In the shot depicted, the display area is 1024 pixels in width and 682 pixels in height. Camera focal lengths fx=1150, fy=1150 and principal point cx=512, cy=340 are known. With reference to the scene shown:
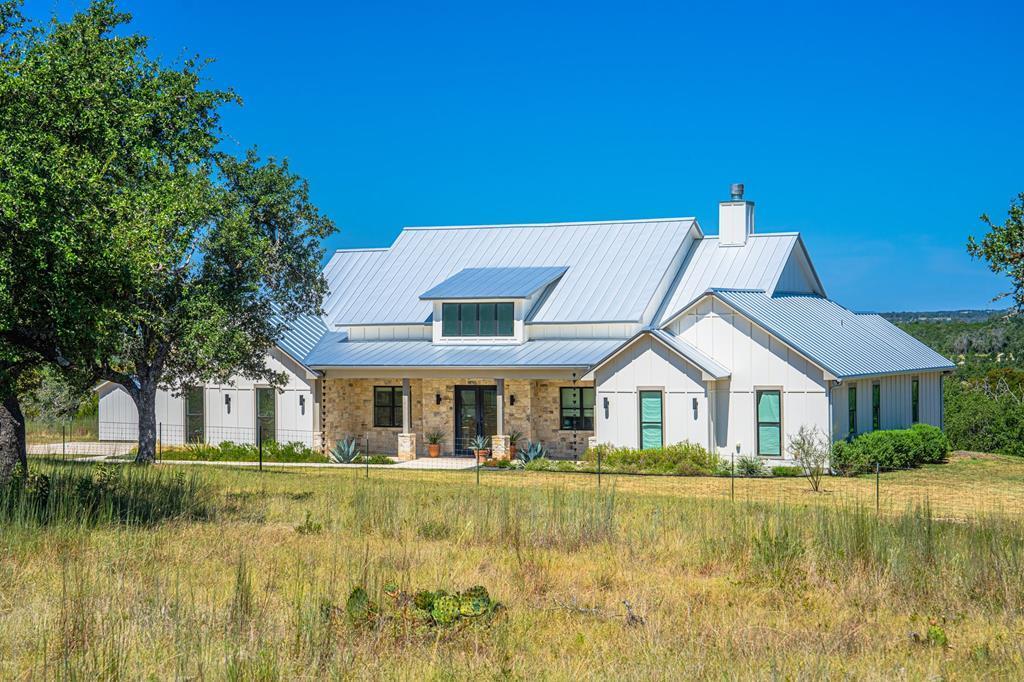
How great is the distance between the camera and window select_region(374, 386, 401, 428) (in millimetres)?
34219

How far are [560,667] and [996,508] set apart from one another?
43.8ft

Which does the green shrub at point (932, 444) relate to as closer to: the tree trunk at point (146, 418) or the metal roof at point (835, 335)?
the metal roof at point (835, 335)

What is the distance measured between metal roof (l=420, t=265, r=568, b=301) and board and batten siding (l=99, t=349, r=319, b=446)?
175 inches

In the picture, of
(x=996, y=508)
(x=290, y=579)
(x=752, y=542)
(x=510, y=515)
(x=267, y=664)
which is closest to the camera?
(x=267, y=664)

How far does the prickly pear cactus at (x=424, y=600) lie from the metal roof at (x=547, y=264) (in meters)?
22.6

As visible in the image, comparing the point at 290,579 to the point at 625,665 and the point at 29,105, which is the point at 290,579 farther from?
the point at 29,105

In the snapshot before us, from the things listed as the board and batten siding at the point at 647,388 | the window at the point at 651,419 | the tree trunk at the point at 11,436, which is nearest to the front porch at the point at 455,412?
the board and batten siding at the point at 647,388

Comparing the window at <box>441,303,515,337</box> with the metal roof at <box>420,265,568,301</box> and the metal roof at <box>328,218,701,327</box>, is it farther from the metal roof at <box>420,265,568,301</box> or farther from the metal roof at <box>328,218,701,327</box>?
the metal roof at <box>328,218,701,327</box>

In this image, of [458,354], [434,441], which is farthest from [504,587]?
[434,441]

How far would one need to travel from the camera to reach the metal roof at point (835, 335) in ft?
92.8

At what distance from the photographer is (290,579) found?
10977 mm

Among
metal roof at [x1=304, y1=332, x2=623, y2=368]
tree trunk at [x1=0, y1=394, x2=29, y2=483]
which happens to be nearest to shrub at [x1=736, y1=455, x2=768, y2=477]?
metal roof at [x1=304, y1=332, x2=623, y2=368]

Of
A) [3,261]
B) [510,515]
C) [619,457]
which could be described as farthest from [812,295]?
[3,261]

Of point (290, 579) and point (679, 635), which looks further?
point (290, 579)
